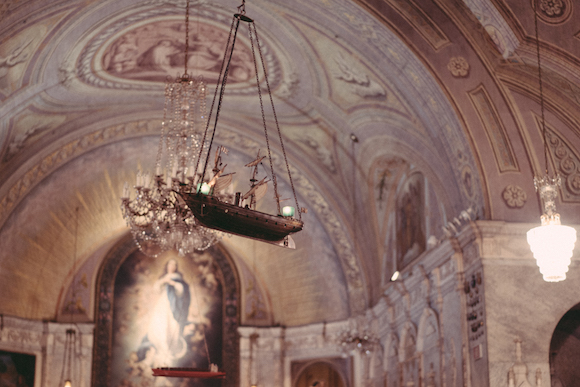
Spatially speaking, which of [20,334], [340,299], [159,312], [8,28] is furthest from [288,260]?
[8,28]

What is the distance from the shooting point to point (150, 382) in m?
17.5

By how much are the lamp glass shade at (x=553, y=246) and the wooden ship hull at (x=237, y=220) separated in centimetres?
258

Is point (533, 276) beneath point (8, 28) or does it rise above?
beneath

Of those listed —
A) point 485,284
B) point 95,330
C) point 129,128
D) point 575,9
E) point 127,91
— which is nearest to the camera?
point 575,9

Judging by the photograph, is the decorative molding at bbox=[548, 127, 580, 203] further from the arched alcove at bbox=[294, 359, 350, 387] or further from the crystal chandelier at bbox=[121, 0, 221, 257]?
the arched alcove at bbox=[294, 359, 350, 387]

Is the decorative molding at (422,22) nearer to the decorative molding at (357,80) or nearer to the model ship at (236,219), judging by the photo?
the decorative molding at (357,80)

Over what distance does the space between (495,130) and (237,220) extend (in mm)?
5409

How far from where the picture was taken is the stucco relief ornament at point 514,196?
37.0 ft

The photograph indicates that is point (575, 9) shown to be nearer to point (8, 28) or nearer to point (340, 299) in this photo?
point (8, 28)

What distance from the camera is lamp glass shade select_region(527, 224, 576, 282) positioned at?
804 centimetres

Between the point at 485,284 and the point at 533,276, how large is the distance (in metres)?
0.77

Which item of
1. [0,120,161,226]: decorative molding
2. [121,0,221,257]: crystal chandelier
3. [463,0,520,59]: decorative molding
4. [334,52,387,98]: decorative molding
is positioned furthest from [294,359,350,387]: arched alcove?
[463,0,520,59]: decorative molding

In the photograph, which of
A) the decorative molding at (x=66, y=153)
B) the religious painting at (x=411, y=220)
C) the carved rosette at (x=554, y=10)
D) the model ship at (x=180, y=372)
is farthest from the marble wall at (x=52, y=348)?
→ the carved rosette at (x=554, y=10)

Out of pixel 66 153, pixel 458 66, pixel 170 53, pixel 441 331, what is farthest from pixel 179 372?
pixel 458 66
